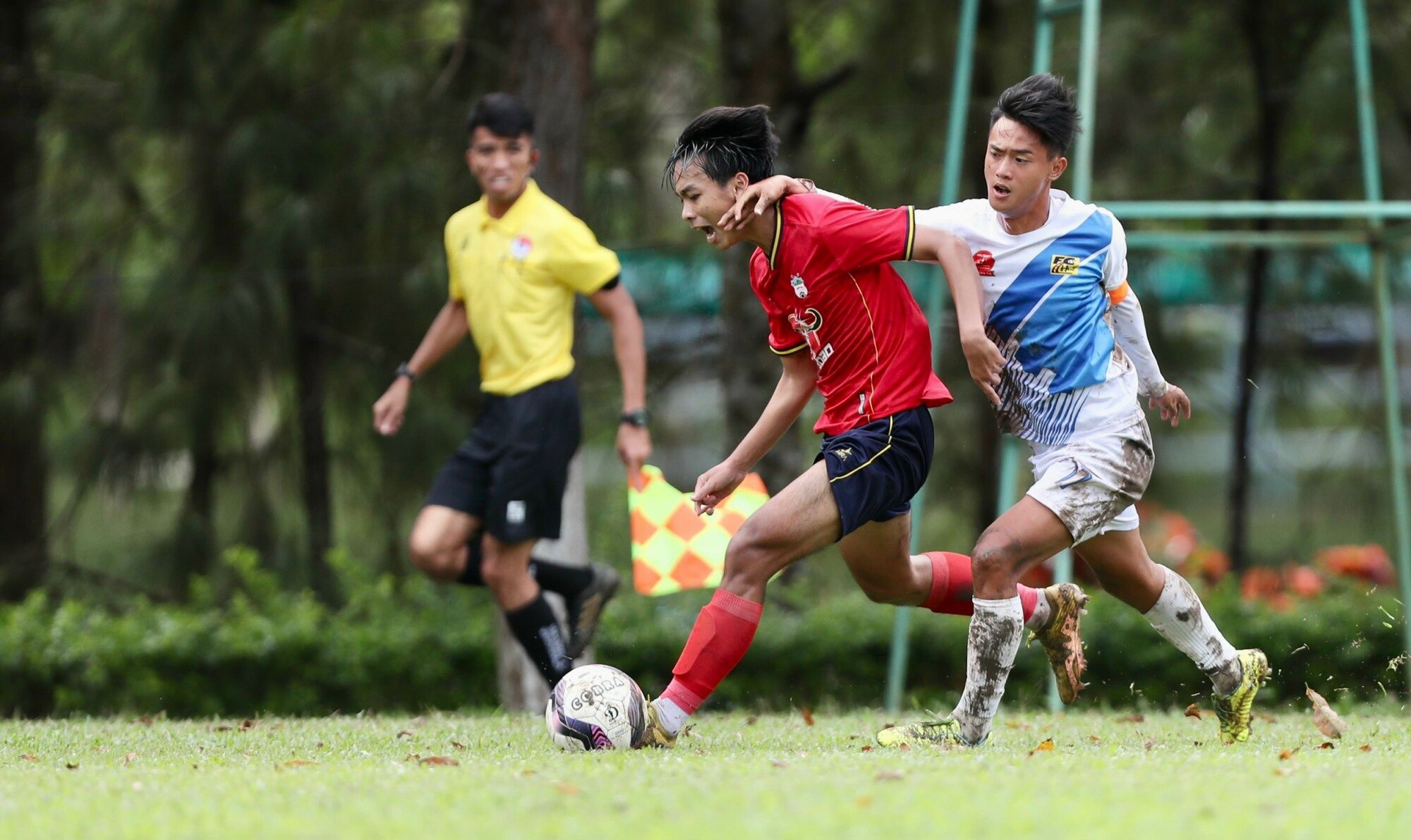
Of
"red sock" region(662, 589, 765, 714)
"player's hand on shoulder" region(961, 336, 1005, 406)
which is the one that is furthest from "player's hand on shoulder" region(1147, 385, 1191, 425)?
"red sock" region(662, 589, 765, 714)

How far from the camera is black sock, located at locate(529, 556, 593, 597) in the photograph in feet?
20.4

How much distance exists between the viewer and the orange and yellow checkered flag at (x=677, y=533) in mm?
5699

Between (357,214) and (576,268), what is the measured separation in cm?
385

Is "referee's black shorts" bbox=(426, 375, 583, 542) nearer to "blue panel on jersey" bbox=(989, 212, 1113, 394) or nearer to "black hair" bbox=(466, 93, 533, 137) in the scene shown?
"black hair" bbox=(466, 93, 533, 137)

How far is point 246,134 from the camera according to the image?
9.38 m

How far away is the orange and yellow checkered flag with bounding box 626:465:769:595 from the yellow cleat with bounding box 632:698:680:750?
1.30m

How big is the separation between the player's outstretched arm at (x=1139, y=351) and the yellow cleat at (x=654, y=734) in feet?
5.49

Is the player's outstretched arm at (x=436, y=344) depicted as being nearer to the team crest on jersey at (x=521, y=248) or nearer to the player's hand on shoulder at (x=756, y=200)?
the team crest on jersey at (x=521, y=248)

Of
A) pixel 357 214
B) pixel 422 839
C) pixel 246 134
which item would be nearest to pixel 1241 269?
pixel 357 214

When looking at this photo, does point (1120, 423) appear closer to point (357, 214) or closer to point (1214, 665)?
point (1214, 665)

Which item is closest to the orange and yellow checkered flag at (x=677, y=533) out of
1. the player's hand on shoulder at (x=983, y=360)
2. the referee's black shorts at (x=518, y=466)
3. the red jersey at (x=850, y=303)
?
the referee's black shorts at (x=518, y=466)

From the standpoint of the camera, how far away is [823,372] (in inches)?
181

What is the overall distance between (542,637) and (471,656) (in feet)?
9.04

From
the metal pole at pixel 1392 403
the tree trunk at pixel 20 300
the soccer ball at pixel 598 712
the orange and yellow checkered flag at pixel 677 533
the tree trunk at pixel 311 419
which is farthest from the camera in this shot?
the tree trunk at pixel 20 300
